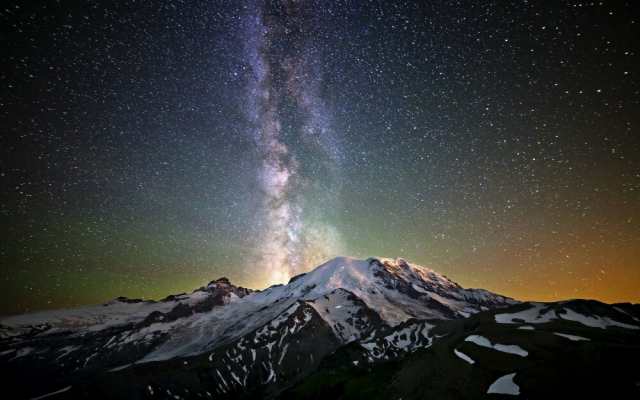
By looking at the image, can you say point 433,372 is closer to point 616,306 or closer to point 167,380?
point 616,306

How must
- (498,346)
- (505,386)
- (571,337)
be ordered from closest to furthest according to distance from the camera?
(505,386) → (498,346) → (571,337)

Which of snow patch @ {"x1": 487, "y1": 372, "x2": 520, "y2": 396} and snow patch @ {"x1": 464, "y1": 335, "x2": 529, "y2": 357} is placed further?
snow patch @ {"x1": 464, "y1": 335, "x2": 529, "y2": 357}

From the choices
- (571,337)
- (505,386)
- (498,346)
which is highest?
(571,337)

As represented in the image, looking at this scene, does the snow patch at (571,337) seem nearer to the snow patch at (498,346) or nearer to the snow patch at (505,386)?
the snow patch at (498,346)

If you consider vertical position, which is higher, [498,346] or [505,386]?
[498,346]

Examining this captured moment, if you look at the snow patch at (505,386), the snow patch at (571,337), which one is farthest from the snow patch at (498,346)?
the snow patch at (571,337)

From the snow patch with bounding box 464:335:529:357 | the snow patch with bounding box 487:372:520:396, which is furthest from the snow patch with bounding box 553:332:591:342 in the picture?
the snow patch with bounding box 487:372:520:396

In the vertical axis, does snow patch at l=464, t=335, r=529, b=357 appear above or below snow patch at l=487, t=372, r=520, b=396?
above

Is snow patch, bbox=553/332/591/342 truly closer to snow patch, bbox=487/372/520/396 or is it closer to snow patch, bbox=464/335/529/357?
snow patch, bbox=464/335/529/357

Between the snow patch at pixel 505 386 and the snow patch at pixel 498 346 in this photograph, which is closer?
the snow patch at pixel 505 386

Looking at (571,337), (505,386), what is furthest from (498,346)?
(505,386)

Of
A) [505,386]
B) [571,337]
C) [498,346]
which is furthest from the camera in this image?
[571,337]

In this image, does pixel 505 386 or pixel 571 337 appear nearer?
pixel 505 386

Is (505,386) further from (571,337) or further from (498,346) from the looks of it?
(571,337)
